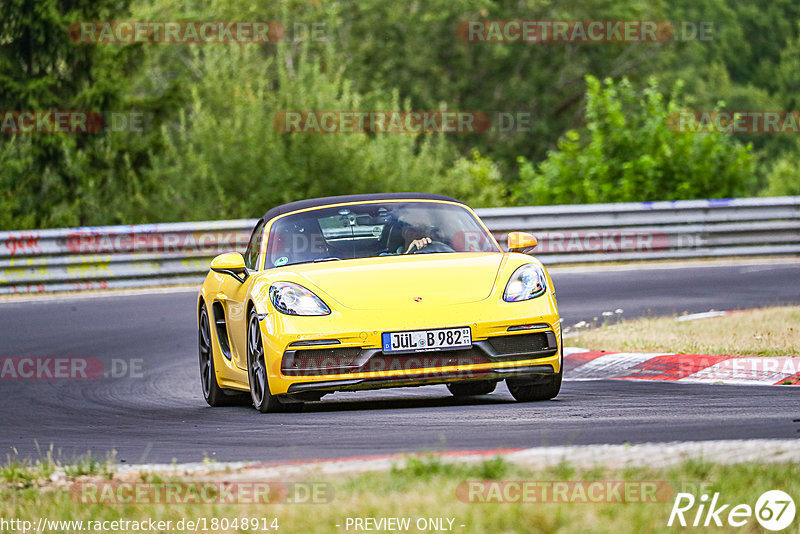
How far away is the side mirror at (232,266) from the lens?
9.04 m

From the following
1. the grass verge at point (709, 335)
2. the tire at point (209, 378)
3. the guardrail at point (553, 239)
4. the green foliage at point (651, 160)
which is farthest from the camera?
the green foliage at point (651, 160)

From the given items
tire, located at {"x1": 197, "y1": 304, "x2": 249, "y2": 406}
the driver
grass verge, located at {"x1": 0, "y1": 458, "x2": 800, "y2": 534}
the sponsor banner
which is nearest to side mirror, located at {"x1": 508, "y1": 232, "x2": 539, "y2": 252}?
the driver

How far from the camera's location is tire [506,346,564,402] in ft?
27.7

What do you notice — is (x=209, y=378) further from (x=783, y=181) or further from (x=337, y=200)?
(x=783, y=181)

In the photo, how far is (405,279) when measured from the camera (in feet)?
27.2

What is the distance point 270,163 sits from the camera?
83.2 ft

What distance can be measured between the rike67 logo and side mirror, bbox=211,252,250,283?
5.03 metres

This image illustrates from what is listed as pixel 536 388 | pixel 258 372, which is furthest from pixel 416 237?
pixel 258 372

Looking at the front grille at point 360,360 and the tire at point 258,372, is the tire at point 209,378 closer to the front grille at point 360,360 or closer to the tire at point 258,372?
the tire at point 258,372

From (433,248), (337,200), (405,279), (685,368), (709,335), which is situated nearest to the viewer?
(405,279)

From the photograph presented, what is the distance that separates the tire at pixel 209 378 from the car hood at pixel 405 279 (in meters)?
1.65

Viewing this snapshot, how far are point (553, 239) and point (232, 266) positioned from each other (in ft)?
39.7

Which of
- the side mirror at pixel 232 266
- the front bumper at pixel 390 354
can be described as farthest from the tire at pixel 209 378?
the front bumper at pixel 390 354

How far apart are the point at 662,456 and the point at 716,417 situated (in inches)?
67.0
